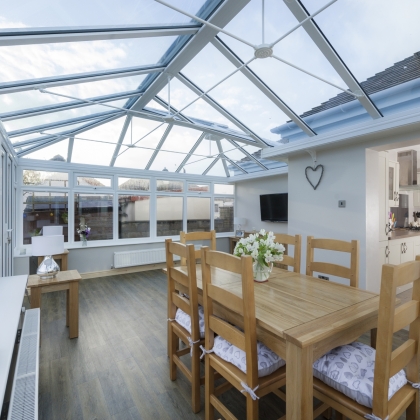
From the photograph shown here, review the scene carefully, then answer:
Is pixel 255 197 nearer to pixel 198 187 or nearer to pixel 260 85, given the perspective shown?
pixel 198 187

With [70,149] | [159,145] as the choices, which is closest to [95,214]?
[70,149]

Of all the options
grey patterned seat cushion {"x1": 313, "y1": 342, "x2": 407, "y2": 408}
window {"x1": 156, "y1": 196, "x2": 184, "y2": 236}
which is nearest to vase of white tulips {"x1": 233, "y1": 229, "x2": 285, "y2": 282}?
grey patterned seat cushion {"x1": 313, "y1": 342, "x2": 407, "y2": 408}

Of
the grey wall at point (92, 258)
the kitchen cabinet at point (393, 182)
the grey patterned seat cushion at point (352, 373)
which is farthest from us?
the grey wall at point (92, 258)

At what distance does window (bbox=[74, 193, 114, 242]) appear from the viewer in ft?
18.4

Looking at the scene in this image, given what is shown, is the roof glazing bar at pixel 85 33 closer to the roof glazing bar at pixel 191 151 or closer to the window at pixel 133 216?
the roof glazing bar at pixel 191 151

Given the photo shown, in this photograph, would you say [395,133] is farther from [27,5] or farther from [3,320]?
[3,320]

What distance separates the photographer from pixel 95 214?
5824 millimetres

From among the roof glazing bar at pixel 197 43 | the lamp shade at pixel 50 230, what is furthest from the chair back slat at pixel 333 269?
the lamp shade at pixel 50 230

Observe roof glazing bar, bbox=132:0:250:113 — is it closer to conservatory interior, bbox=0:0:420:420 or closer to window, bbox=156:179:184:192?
conservatory interior, bbox=0:0:420:420

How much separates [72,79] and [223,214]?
5.80 m

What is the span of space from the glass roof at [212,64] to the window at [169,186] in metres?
2.33

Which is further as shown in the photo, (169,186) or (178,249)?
(169,186)

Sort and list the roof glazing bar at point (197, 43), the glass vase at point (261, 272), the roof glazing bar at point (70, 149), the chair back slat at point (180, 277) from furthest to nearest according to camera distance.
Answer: the roof glazing bar at point (70, 149)
the roof glazing bar at point (197, 43)
the glass vase at point (261, 272)
the chair back slat at point (180, 277)

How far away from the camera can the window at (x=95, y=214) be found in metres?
5.61
